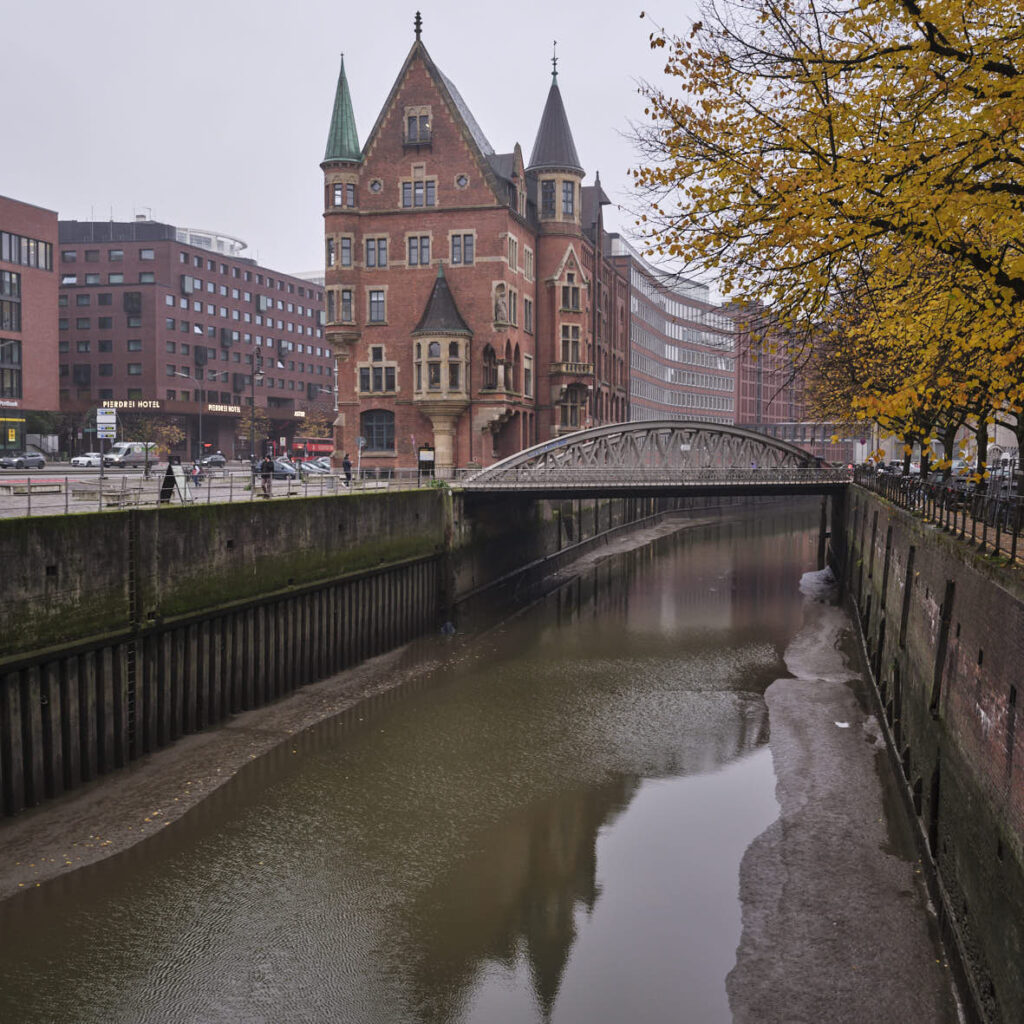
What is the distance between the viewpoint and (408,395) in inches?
2307

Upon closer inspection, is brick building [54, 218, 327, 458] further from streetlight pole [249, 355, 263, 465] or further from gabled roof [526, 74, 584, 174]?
gabled roof [526, 74, 584, 174]

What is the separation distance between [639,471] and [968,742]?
34271 mm

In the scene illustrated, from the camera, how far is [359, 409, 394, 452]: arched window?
5947cm

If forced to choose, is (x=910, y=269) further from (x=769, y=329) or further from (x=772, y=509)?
(x=772, y=509)

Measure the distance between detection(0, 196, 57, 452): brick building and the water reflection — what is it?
68048 mm

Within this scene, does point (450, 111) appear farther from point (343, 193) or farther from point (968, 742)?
point (968, 742)

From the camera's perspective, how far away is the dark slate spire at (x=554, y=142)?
6153 centimetres

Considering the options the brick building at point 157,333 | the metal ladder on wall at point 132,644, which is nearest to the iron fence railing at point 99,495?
the metal ladder on wall at point 132,644

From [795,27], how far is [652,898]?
1323 centimetres

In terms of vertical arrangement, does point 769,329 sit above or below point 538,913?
above

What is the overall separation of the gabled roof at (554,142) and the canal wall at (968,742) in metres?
44.5

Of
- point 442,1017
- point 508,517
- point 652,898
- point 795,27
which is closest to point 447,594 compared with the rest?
point 508,517

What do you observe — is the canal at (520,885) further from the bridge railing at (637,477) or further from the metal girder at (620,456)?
the metal girder at (620,456)

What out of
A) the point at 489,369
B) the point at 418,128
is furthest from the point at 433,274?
the point at 418,128
